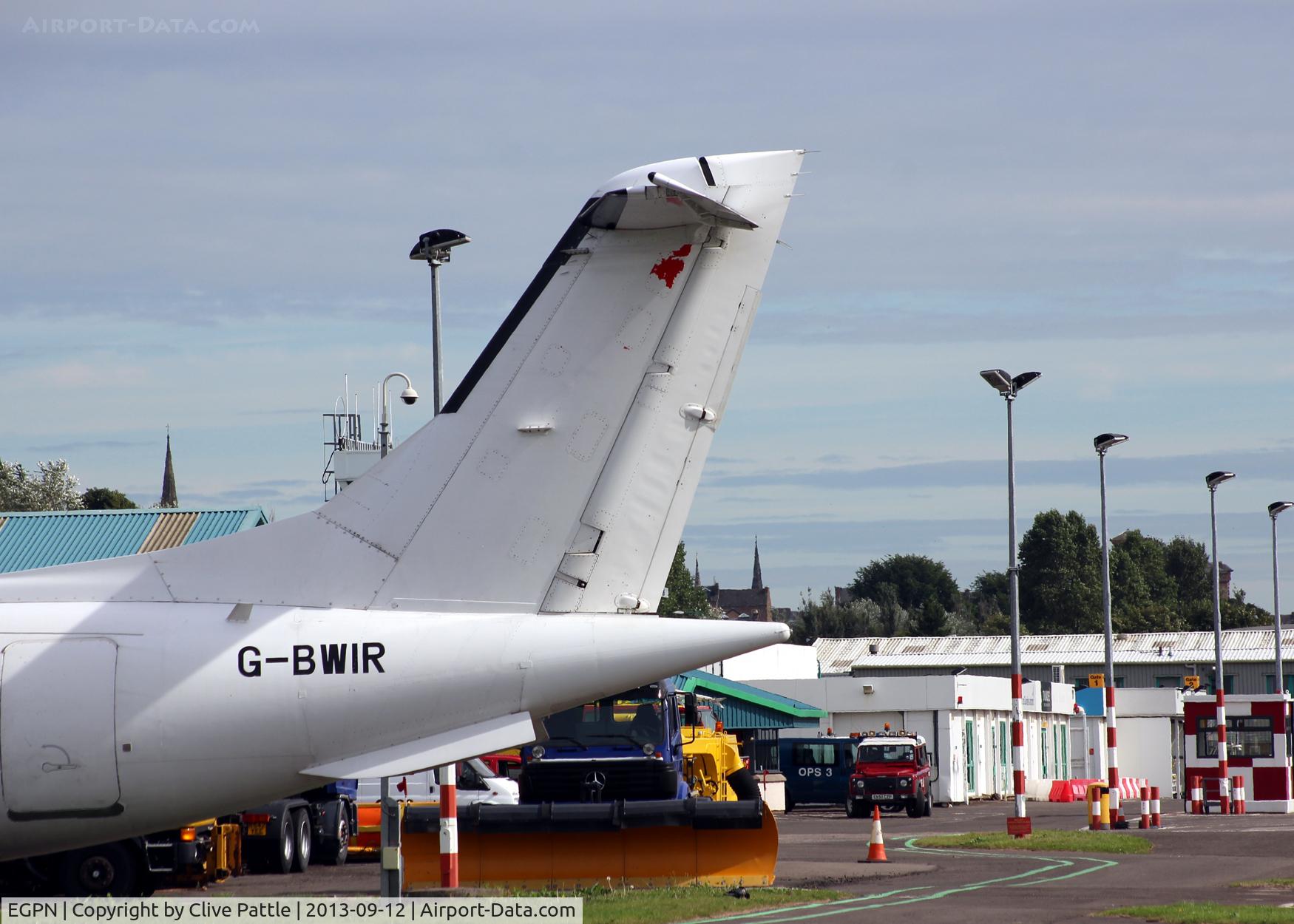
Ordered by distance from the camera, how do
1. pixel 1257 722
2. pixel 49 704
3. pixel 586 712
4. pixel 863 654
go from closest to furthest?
pixel 49 704, pixel 586 712, pixel 1257 722, pixel 863 654

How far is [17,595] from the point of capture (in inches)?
372

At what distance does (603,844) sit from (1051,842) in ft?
37.0

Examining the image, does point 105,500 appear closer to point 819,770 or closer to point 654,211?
point 819,770

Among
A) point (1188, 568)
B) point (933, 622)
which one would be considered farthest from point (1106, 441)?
point (1188, 568)

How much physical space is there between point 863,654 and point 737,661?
14.7 meters

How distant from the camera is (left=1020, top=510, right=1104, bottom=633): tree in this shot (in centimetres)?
11988

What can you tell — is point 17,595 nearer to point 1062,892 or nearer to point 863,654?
point 1062,892

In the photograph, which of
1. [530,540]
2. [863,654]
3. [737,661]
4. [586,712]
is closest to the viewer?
[530,540]

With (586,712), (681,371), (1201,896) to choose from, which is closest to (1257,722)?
(1201,896)

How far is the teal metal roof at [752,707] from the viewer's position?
163 ft

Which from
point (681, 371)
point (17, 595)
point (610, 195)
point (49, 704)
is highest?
point (610, 195)

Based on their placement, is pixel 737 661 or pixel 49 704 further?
pixel 737 661

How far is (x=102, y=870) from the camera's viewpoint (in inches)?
687

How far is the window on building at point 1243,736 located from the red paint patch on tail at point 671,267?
33956 millimetres
